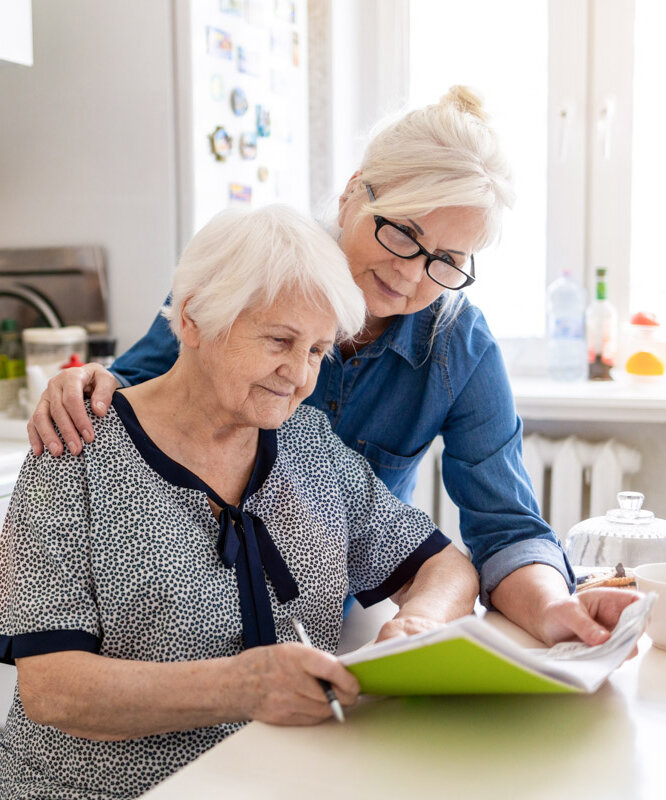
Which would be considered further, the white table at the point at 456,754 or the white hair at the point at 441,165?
the white hair at the point at 441,165

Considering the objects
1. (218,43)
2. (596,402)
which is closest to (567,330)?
(596,402)

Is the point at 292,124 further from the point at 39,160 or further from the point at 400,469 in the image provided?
the point at 400,469

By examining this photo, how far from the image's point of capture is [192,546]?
1.05 m

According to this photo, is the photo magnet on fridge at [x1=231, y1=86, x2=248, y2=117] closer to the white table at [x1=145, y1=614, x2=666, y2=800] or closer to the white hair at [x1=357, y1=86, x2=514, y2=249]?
the white hair at [x1=357, y1=86, x2=514, y2=249]

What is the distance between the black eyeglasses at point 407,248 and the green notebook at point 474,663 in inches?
22.7

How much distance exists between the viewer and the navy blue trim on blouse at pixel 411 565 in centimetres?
123

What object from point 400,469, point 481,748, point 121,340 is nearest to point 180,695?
point 481,748

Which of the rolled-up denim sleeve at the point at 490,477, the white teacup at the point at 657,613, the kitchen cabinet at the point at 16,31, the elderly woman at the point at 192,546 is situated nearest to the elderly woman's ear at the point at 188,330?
the elderly woman at the point at 192,546

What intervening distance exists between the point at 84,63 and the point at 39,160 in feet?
0.96

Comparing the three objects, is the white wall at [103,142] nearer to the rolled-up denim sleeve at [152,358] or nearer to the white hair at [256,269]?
the rolled-up denim sleeve at [152,358]

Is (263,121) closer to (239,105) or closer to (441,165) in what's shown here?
(239,105)

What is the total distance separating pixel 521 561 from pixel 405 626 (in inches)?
9.9

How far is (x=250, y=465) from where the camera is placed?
1175mm

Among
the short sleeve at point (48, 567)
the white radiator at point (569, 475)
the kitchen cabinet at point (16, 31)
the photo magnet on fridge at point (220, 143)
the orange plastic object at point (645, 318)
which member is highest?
the kitchen cabinet at point (16, 31)
